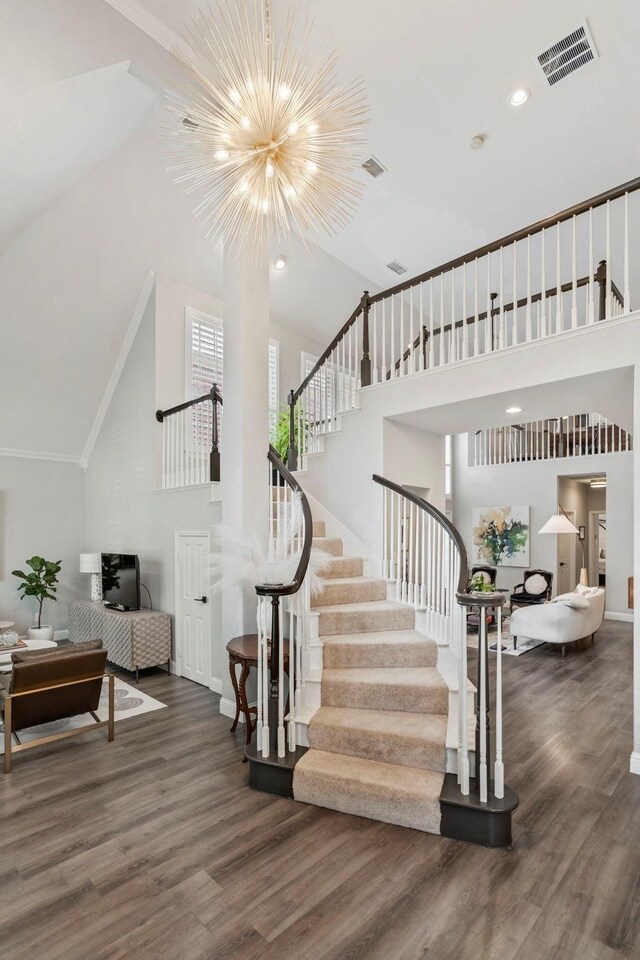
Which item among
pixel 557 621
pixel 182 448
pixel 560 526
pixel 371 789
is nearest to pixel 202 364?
pixel 182 448

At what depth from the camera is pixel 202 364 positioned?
22.8ft

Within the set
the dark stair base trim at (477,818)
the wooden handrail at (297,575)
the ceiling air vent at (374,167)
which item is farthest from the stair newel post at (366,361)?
the dark stair base trim at (477,818)

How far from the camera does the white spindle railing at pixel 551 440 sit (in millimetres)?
9219

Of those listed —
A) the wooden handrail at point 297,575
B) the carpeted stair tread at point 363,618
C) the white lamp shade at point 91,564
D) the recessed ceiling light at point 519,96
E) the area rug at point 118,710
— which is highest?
the recessed ceiling light at point 519,96

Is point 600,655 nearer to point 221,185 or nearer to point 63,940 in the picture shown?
point 63,940

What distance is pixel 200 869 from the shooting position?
98.3 inches

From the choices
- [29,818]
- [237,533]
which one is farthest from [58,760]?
[237,533]

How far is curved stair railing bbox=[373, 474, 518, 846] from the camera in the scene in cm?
271

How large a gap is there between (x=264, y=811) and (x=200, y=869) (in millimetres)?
570

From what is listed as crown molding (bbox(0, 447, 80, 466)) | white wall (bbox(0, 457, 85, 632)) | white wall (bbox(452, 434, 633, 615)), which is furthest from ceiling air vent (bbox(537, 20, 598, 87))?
white wall (bbox(0, 457, 85, 632))

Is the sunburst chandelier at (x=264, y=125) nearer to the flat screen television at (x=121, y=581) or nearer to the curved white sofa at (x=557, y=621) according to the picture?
the flat screen television at (x=121, y=581)

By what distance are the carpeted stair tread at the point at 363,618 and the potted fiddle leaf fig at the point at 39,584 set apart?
172 inches

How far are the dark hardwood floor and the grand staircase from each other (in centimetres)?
14

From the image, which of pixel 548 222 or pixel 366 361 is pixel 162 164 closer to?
pixel 366 361
